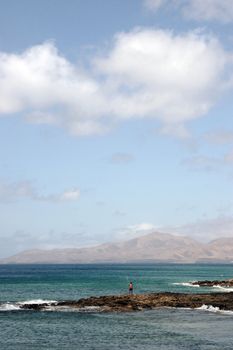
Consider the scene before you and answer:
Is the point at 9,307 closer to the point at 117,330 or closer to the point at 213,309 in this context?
the point at 117,330

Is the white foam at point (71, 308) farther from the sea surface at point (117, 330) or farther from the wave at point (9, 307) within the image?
the wave at point (9, 307)

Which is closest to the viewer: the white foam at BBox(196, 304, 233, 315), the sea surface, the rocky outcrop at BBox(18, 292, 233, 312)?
the sea surface

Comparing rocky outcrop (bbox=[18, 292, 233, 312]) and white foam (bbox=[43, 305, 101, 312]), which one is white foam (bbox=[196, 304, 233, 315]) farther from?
white foam (bbox=[43, 305, 101, 312])

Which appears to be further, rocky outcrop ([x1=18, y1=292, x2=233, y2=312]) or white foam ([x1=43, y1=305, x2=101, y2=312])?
rocky outcrop ([x1=18, y1=292, x2=233, y2=312])

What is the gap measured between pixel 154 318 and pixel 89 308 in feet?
38.2

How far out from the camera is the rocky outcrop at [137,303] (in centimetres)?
6725

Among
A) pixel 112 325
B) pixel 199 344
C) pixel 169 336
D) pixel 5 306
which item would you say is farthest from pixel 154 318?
pixel 5 306

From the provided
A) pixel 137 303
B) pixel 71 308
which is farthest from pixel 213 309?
pixel 71 308

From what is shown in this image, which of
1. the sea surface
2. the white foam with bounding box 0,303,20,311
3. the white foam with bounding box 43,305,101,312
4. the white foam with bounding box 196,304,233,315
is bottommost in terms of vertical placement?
the sea surface

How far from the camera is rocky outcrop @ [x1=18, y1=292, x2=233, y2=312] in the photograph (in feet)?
221

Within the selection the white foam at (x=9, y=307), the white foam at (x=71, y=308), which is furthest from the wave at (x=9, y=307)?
the white foam at (x=71, y=308)

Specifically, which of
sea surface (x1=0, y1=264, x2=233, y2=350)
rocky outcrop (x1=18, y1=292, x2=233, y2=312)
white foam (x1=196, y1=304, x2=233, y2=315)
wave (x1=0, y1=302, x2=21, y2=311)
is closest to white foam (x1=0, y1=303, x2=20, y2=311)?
wave (x1=0, y1=302, x2=21, y2=311)

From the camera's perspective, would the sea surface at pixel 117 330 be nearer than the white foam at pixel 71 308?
Yes

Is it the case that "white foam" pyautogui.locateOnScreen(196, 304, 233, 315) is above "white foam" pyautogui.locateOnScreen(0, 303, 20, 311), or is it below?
below
